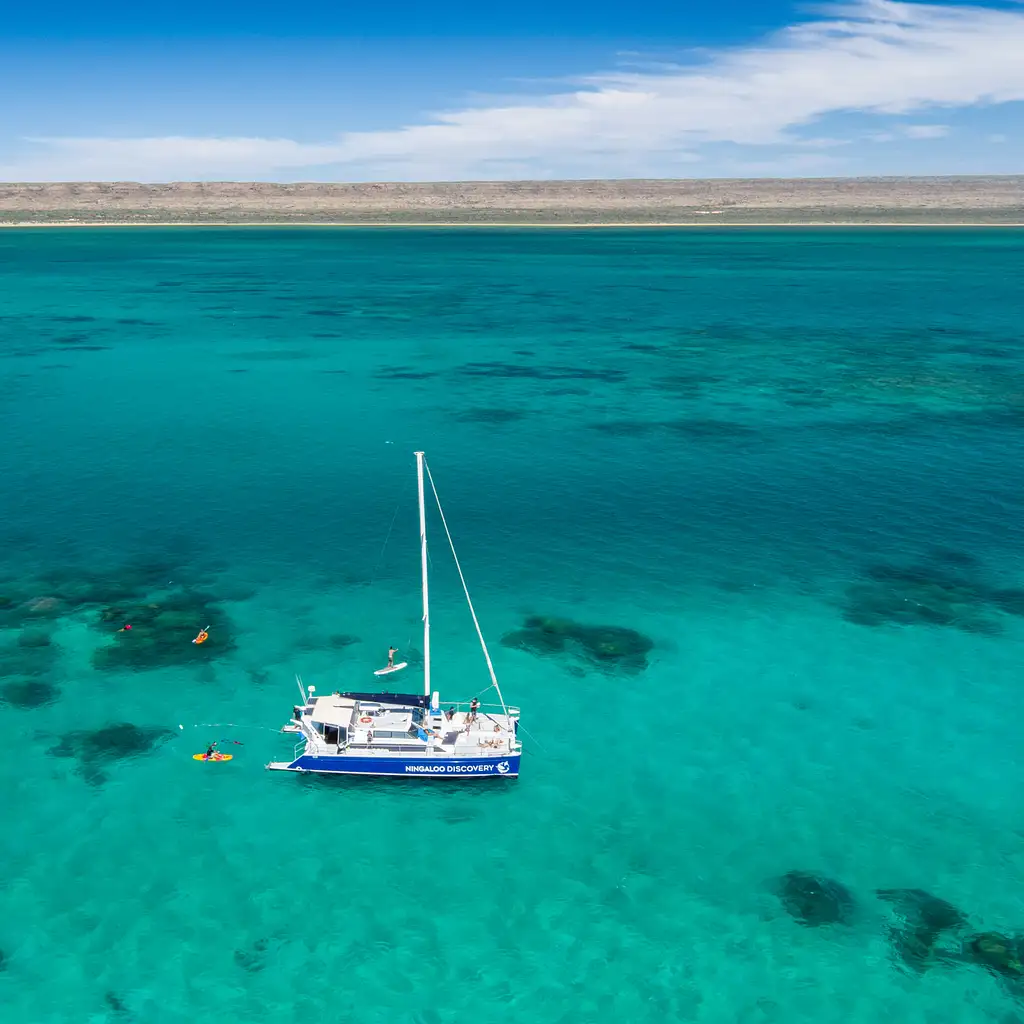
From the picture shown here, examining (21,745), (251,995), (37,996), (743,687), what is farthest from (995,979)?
(21,745)

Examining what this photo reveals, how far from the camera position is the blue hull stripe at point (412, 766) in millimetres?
47719

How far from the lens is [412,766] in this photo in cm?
4797

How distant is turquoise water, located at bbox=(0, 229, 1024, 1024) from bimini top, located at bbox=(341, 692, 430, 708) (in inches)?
177

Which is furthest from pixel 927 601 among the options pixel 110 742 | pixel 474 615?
pixel 110 742

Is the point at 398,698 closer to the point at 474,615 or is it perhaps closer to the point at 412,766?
the point at 412,766

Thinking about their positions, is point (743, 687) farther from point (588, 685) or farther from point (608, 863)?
point (608, 863)

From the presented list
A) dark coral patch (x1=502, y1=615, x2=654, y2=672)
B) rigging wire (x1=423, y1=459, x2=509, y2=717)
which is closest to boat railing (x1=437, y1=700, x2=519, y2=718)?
rigging wire (x1=423, y1=459, x2=509, y2=717)

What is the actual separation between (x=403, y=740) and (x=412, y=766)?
4.64 ft

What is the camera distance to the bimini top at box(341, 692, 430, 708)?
1969 inches

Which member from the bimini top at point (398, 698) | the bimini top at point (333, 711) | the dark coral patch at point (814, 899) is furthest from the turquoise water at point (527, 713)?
the bimini top at point (398, 698)

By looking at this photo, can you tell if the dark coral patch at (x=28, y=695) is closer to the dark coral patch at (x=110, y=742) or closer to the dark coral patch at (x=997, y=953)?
the dark coral patch at (x=110, y=742)

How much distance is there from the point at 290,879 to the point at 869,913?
26056 mm

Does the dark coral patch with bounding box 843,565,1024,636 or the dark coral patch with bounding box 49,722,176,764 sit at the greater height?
the dark coral patch with bounding box 843,565,1024,636

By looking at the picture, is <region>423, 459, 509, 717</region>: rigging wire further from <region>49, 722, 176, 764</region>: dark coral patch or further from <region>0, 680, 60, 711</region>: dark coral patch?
<region>0, 680, 60, 711</region>: dark coral patch
